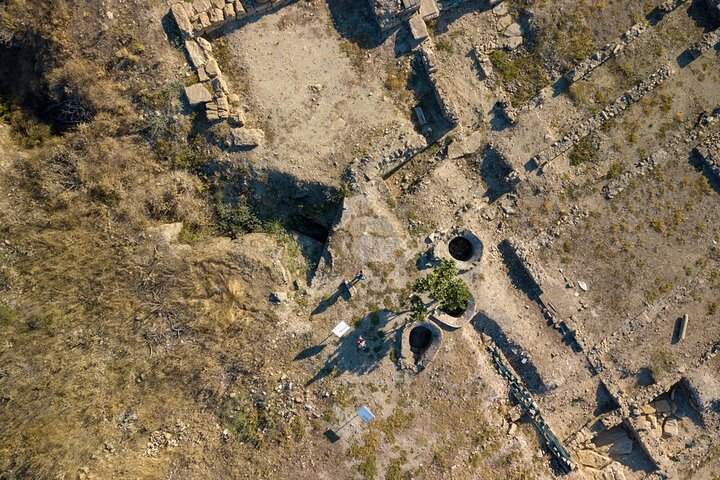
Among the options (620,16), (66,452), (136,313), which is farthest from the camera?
(620,16)

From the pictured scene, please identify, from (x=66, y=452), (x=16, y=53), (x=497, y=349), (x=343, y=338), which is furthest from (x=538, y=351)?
(x=16, y=53)

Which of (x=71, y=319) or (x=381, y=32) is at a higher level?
(x=381, y=32)

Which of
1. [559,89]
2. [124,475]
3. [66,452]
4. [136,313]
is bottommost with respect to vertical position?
[124,475]

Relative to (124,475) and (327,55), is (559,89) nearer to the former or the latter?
(327,55)

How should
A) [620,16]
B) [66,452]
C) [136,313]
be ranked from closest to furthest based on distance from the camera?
[66,452], [136,313], [620,16]

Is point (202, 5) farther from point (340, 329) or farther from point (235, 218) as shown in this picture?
point (340, 329)

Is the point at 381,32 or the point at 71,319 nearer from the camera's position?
the point at 71,319

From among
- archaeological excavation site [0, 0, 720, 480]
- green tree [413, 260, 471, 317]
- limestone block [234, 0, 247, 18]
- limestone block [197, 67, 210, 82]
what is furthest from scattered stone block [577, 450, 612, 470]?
limestone block [234, 0, 247, 18]
